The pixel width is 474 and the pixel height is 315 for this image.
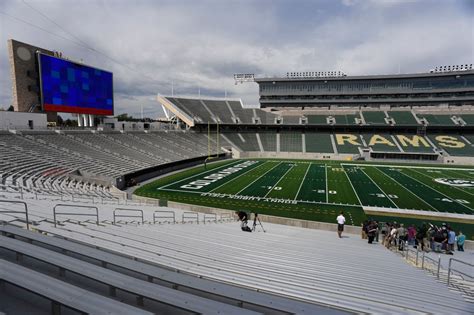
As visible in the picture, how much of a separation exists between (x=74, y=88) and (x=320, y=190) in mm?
27926

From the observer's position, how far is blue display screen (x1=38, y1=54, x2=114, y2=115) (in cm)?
2583

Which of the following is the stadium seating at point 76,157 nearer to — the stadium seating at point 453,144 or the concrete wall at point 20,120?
the concrete wall at point 20,120

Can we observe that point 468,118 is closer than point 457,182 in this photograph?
No

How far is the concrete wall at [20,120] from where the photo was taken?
2414cm

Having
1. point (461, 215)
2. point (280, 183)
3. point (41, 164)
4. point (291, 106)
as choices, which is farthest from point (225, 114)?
point (461, 215)

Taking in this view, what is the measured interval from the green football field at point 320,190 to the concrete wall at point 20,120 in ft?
41.7

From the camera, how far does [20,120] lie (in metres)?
25.1

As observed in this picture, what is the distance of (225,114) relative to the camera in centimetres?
6119

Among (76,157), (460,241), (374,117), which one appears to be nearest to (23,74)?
(76,157)

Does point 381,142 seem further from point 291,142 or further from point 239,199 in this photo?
point 239,199

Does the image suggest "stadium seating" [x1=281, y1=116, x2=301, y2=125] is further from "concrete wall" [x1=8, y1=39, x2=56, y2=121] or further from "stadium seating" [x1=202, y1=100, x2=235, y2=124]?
"concrete wall" [x1=8, y1=39, x2=56, y2=121]

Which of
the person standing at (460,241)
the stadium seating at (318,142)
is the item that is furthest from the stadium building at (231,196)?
the person standing at (460,241)

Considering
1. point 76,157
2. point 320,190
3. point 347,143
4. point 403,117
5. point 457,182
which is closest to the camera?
point 320,190

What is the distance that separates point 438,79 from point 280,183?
6341 cm
